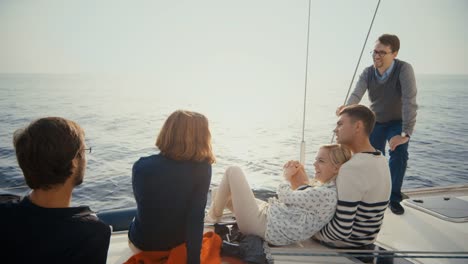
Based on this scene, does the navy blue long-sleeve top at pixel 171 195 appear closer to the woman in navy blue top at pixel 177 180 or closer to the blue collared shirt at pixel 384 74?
the woman in navy blue top at pixel 177 180

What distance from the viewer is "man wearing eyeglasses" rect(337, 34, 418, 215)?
2.56 m

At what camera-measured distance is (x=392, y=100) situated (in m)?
2.69

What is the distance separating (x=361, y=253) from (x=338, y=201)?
0.36 m

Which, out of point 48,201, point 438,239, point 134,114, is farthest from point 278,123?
point 48,201

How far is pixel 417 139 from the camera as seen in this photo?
347 inches

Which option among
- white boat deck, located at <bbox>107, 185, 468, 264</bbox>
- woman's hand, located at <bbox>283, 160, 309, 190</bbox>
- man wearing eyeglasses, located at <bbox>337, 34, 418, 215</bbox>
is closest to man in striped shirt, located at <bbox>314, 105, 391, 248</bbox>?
white boat deck, located at <bbox>107, 185, 468, 264</bbox>

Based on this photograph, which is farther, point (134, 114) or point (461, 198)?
point (134, 114)

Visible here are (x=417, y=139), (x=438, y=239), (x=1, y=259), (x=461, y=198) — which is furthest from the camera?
(x=417, y=139)

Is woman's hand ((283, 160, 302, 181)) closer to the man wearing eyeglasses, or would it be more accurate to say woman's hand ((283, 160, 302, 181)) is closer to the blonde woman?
the blonde woman

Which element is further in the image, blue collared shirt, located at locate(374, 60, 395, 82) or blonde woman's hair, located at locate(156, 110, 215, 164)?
blue collared shirt, located at locate(374, 60, 395, 82)

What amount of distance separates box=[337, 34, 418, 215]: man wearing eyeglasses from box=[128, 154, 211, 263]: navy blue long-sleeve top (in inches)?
64.7

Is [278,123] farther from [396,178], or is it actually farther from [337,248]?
[337,248]

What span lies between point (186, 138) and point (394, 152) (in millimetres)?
1817

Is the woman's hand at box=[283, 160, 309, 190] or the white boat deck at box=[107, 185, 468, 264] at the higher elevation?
the woman's hand at box=[283, 160, 309, 190]
